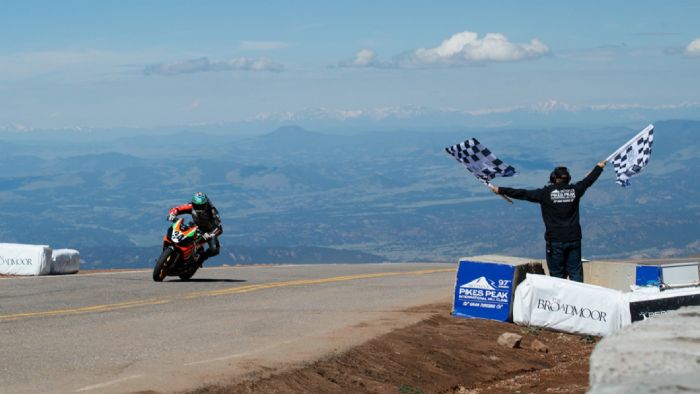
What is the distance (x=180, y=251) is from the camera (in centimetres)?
1908

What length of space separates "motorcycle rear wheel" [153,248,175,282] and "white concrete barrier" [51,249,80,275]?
179 inches

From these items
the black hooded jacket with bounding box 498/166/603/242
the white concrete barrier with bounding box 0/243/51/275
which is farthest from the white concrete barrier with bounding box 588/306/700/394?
the white concrete barrier with bounding box 0/243/51/275

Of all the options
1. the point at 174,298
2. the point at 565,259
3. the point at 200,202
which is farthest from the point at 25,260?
the point at 565,259

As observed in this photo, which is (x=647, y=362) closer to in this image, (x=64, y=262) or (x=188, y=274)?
(x=188, y=274)

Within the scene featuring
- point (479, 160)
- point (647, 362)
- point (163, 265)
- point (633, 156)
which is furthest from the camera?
point (163, 265)

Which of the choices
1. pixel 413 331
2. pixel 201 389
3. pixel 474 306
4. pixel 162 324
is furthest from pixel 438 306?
pixel 201 389

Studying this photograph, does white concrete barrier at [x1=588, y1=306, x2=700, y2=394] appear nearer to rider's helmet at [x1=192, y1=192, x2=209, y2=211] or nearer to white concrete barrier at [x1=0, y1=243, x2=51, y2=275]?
rider's helmet at [x1=192, y1=192, x2=209, y2=211]

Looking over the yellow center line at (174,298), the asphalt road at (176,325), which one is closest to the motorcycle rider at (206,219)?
the asphalt road at (176,325)

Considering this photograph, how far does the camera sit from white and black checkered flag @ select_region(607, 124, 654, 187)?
57.6ft

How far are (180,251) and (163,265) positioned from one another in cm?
62

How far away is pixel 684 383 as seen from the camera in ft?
16.5

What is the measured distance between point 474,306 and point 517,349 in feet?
5.99

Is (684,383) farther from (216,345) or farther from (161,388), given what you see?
(216,345)

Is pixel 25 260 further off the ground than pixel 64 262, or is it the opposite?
pixel 25 260
